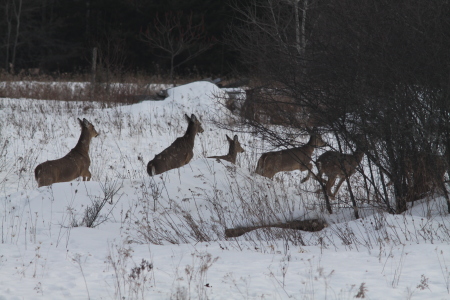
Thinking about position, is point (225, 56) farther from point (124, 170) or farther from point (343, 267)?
point (343, 267)

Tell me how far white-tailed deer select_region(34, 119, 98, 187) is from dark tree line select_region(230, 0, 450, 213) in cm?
377

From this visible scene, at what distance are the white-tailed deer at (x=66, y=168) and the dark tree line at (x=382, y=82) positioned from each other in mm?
3767

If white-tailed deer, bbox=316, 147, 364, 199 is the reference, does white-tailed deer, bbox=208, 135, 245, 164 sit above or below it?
above

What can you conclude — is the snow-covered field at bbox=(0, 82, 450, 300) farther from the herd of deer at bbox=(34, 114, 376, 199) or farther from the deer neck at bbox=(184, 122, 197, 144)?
the deer neck at bbox=(184, 122, 197, 144)

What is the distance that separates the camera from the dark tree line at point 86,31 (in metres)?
36.0

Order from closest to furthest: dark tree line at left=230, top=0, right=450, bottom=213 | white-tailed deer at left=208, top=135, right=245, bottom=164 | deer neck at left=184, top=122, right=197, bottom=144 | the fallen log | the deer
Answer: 1. dark tree line at left=230, top=0, right=450, bottom=213
2. the fallen log
3. the deer
4. white-tailed deer at left=208, top=135, right=245, bottom=164
5. deer neck at left=184, top=122, right=197, bottom=144

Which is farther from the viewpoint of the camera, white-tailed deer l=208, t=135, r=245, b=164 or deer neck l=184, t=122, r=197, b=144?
deer neck l=184, t=122, r=197, b=144

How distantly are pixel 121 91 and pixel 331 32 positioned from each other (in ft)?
50.6

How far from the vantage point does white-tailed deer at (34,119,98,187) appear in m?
9.60

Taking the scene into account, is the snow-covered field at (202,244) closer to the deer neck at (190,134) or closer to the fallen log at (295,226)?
the fallen log at (295,226)

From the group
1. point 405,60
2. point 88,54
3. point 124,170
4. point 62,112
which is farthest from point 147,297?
point 88,54

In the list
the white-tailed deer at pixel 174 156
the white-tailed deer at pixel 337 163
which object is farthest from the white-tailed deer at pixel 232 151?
the white-tailed deer at pixel 337 163

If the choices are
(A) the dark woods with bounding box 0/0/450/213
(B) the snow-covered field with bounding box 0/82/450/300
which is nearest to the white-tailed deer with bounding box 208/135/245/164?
(B) the snow-covered field with bounding box 0/82/450/300

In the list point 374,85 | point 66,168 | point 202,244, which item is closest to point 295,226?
point 202,244
